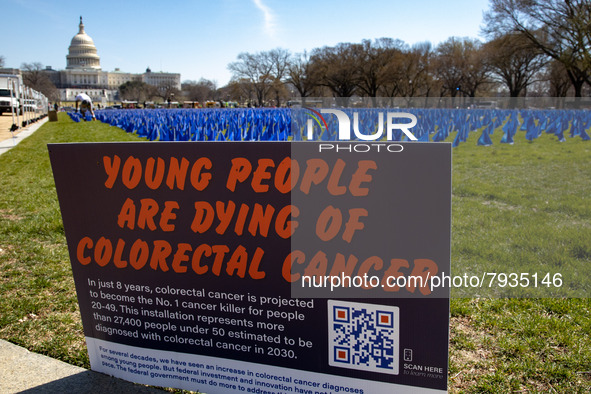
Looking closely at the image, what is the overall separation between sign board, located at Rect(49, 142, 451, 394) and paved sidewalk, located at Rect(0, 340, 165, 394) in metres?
0.07

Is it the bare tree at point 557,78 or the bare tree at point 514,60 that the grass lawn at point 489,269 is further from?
the bare tree at point 557,78

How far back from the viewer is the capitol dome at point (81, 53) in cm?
15238

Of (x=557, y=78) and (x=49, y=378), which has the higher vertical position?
(x=557, y=78)

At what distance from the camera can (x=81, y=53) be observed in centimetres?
15288

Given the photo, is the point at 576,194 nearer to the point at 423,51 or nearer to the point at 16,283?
the point at 16,283

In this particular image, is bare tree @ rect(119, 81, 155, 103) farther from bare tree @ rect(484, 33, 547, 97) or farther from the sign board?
the sign board

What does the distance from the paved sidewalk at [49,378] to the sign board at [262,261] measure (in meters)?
0.07

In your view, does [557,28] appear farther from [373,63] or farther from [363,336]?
[363,336]

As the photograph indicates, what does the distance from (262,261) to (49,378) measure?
149 centimetres

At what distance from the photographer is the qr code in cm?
202

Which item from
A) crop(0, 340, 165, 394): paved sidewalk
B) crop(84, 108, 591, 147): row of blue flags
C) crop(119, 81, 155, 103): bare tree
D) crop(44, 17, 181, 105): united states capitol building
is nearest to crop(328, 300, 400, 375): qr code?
crop(0, 340, 165, 394): paved sidewalk

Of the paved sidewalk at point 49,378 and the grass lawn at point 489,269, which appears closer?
the paved sidewalk at point 49,378

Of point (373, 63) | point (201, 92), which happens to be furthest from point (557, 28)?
point (201, 92)

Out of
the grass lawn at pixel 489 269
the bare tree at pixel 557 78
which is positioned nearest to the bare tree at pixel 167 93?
the bare tree at pixel 557 78
